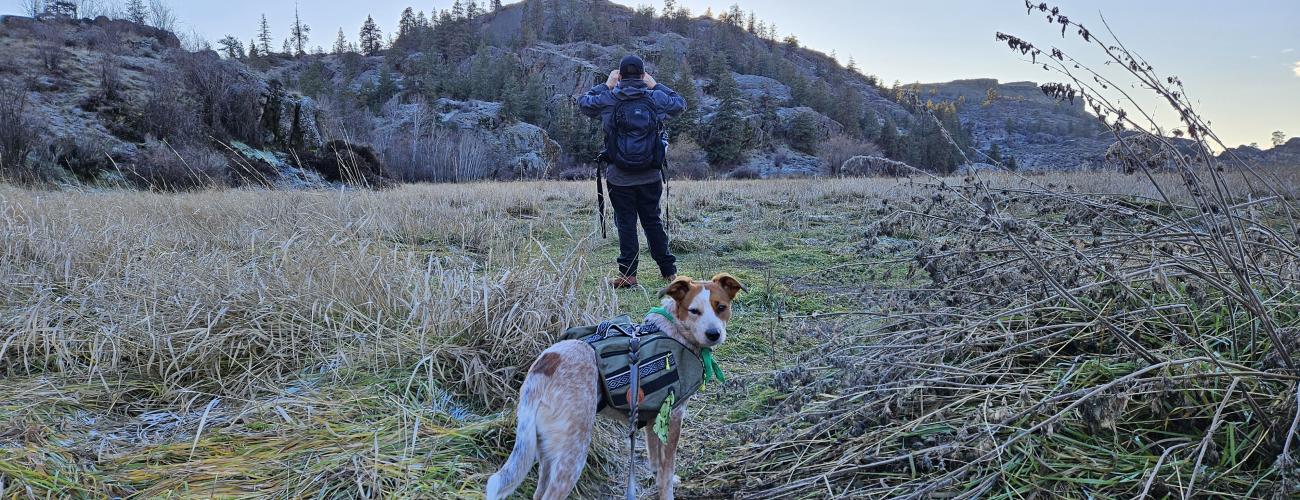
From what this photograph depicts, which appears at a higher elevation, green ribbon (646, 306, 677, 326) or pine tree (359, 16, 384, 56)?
Result: pine tree (359, 16, 384, 56)

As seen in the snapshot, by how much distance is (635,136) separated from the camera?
6.36 meters

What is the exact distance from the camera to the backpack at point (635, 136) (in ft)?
20.8

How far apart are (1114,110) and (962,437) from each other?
1337 millimetres

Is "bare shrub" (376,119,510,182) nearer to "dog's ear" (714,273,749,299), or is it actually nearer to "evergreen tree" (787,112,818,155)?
"dog's ear" (714,273,749,299)

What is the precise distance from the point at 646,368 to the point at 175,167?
18.1 metres

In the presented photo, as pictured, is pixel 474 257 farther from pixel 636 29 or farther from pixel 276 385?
pixel 636 29

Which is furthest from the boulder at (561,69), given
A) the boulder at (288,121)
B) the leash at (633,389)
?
the leash at (633,389)

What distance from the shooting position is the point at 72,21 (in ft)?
116

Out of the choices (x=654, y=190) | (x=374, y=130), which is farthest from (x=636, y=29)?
(x=654, y=190)

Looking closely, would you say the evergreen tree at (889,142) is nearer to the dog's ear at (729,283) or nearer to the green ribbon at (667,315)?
the dog's ear at (729,283)

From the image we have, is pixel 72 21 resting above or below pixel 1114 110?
above

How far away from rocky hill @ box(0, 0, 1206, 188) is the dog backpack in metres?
1.74

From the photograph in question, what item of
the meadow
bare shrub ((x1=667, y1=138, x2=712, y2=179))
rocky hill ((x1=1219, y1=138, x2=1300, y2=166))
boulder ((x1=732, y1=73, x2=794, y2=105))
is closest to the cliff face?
the meadow

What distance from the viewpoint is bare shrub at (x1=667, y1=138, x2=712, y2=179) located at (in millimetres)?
51812
